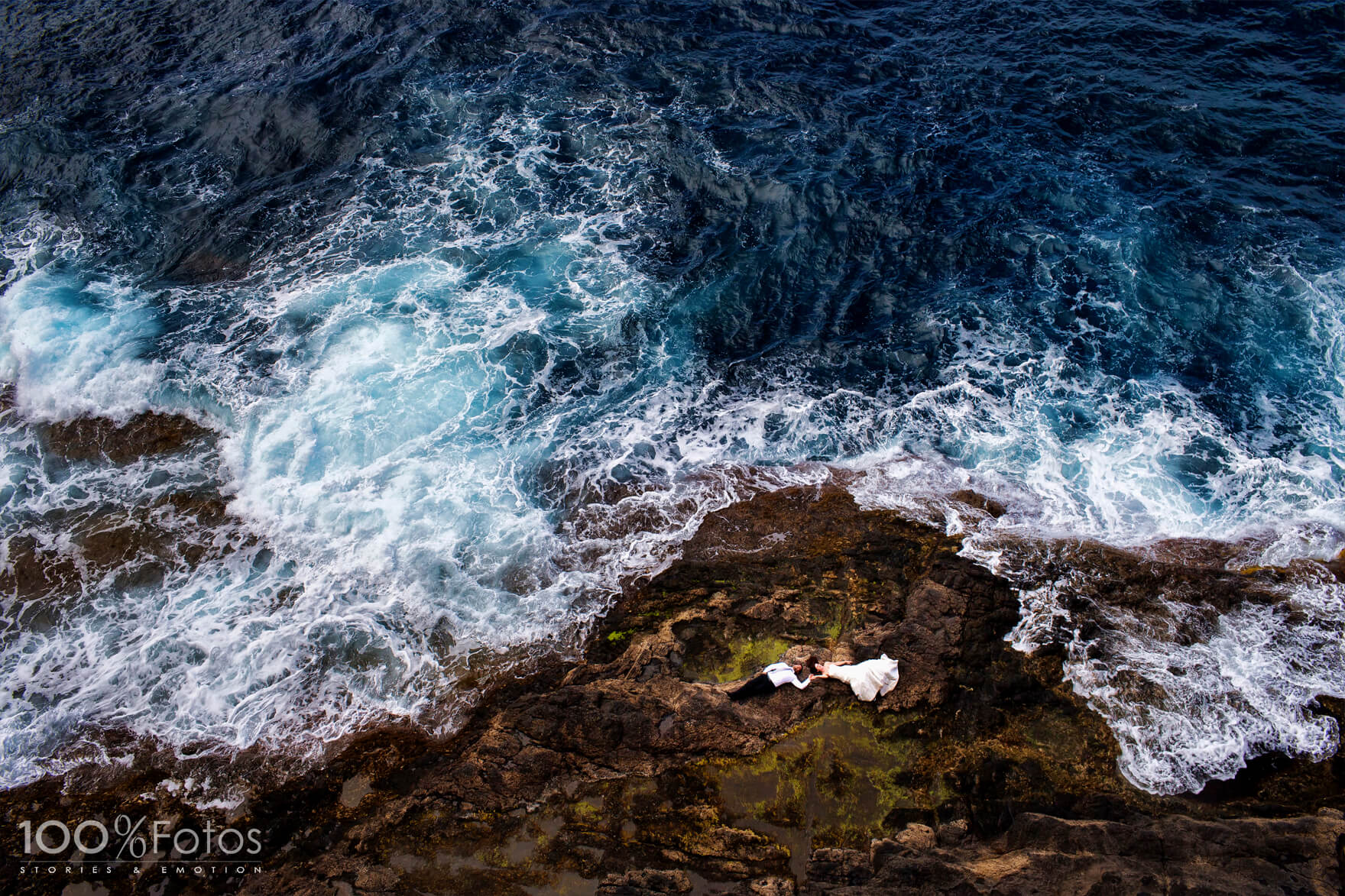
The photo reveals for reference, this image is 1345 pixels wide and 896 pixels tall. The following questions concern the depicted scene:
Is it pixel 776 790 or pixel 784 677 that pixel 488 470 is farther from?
pixel 776 790

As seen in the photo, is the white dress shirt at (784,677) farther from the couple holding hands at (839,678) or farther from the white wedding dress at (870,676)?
the white wedding dress at (870,676)

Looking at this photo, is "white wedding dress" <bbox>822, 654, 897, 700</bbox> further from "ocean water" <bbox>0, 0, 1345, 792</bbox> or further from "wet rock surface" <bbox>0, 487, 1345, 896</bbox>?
"ocean water" <bbox>0, 0, 1345, 792</bbox>

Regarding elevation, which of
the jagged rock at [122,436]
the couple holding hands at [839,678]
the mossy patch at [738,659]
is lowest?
the mossy patch at [738,659]

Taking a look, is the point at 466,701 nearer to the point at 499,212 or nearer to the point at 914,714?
the point at 914,714

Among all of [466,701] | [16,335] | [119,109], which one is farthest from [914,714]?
[119,109]

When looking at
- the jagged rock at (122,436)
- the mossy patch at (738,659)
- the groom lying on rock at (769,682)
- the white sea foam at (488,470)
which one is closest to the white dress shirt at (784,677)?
the groom lying on rock at (769,682)

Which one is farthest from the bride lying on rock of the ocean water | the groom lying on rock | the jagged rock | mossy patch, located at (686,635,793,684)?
the jagged rock
